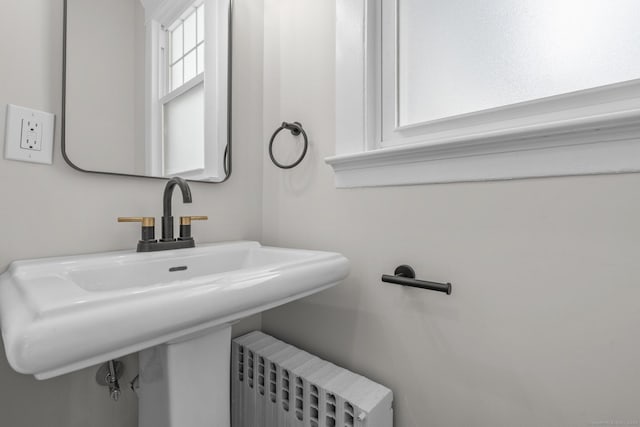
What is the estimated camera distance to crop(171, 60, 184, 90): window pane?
2.96 ft

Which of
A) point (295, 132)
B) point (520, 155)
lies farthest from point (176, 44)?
point (520, 155)

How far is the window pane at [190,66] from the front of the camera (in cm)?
94

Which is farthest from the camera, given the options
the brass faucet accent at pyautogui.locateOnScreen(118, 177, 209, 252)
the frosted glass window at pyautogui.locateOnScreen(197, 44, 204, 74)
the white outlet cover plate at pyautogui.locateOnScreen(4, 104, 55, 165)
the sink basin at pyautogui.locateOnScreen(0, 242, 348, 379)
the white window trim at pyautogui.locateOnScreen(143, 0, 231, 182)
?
the frosted glass window at pyautogui.locateOnScreen(197, 44, 204, 74)

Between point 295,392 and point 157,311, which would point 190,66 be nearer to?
point 157,311

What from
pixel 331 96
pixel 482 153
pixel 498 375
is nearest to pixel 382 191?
pixel 482 153

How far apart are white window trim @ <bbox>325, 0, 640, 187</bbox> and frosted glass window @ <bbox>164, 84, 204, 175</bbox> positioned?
18.2 inches

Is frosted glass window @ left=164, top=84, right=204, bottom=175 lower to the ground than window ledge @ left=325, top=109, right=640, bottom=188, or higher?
higher

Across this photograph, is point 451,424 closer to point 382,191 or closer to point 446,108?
point 382,191

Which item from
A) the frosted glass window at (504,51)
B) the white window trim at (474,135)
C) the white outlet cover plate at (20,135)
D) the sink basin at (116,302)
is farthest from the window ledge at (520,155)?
the white outlet cover plate at (20,135)

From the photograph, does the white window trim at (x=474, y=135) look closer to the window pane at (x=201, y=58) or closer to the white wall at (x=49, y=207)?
the window pane at (x=201, y=58)

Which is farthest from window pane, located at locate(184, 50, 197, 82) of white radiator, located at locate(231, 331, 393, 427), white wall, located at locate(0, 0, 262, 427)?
white radiator, located at locate(231, 331, 393, 427)

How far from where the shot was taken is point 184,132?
3.05ft

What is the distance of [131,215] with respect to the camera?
A: 0.80 metres

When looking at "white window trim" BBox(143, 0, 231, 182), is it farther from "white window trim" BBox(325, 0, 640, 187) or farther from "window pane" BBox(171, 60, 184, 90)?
"white window trim" BBox(325, 0, 640, 187)
